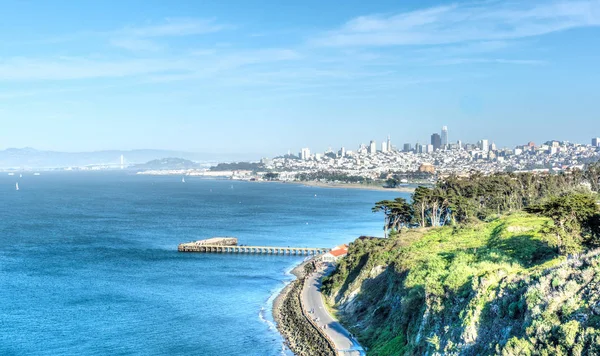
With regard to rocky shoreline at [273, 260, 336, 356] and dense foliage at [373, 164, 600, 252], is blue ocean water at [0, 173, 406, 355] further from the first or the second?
dense foliage at [373, 164, 600, 252]

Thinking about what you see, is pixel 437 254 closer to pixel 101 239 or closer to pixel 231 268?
pixel 231 268

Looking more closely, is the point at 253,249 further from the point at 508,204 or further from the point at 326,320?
the point at 326,320

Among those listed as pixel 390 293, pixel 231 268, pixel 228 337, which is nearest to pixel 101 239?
pixel 231 268

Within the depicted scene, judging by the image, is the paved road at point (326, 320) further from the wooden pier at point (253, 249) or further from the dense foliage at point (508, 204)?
the wooden pier at point (253, 249)

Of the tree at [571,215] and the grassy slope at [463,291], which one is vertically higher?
the tree at [571,215]

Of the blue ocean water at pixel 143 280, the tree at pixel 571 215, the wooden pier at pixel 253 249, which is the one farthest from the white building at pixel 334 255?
the tree at pixel 571 215

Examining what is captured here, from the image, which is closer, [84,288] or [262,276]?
[84,288]

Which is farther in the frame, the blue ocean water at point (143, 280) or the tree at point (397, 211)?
the tree at point (397, 211)
